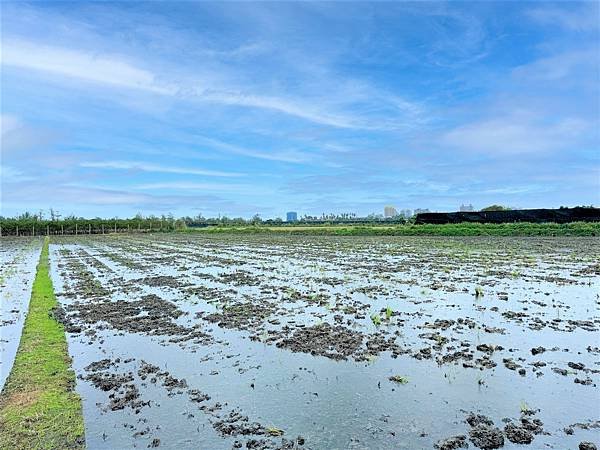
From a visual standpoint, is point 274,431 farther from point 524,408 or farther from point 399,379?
point 524,408

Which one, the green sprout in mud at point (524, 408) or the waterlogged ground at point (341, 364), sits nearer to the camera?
the waterlogged ground at point (341, 364)

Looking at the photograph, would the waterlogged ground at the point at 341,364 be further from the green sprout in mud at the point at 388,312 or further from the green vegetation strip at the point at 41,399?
the green vegetation strip at the point at 41,399

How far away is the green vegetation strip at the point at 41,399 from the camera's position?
470cm

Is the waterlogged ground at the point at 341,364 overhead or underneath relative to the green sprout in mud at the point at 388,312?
underneath

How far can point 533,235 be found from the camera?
122ft

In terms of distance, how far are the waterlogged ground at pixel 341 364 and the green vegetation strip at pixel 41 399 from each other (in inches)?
8.1

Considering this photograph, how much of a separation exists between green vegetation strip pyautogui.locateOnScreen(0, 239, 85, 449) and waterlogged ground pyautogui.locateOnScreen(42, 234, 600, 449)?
0.20 meters

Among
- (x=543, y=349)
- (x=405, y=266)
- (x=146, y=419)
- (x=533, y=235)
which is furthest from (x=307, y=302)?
(x=533, y=235)

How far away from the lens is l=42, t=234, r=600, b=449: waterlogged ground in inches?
189

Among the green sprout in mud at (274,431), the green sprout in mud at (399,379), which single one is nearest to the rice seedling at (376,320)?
the green sprout in mud at (399,379)

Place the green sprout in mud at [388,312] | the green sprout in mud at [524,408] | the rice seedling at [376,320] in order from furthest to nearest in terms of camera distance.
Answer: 1. the green sprout in mud at [388,312]
2. the rice seedling at [376,320]
3. the green sprout in mud at [524,408]

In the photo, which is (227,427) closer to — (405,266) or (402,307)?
(402,307)

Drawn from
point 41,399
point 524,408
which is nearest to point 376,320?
point 524,408

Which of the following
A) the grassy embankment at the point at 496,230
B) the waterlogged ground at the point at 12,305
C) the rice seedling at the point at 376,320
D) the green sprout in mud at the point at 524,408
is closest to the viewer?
the green sprout in mud at the point at 524,408
